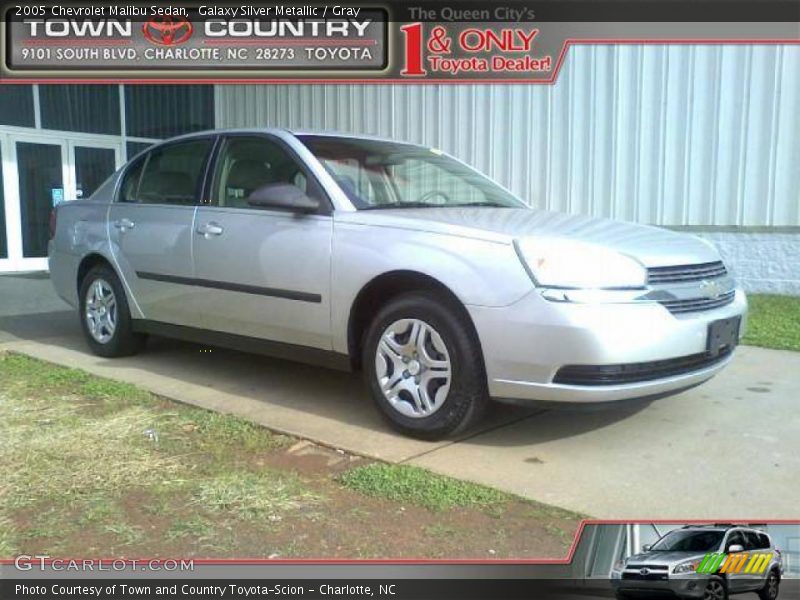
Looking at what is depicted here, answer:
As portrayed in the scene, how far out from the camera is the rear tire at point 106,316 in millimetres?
5309

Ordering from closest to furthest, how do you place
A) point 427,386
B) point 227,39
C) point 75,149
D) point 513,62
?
point 427,386 < point 227,39 < point 513,62 < point 75,149

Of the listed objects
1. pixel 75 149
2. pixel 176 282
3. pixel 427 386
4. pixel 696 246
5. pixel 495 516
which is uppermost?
pixel 75 149

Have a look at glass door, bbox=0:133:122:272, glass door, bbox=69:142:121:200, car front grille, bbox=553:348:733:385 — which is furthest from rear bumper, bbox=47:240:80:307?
glass door, bbox=69:142:121:200

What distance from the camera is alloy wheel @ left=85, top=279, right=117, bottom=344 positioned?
17.7ft

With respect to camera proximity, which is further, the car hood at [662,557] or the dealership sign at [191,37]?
the dealership sign at [191,37]

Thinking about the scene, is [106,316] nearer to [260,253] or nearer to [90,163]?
[260,253]

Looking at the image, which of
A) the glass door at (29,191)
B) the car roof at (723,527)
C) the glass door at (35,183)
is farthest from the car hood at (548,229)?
the glass door at (29,191)

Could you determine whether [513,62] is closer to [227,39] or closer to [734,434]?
[227,39]

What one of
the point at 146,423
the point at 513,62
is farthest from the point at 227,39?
the point at 513,62

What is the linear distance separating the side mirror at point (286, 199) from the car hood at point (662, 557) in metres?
2.42

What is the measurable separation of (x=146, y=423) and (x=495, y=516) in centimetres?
205

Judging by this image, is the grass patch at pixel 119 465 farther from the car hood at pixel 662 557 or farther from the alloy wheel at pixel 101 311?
the car hood at pixel 662 557

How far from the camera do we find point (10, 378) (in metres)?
4.90

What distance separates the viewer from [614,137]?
930 centimetres
